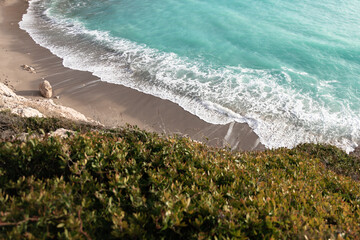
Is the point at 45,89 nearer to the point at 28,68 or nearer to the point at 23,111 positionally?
the point at 28,68

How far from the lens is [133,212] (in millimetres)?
3621

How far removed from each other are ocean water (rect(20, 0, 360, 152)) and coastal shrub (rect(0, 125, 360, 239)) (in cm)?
813

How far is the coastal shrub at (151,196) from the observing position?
3273 millimetres

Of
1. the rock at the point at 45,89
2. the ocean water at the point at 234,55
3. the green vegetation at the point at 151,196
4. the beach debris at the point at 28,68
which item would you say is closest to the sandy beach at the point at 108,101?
the beach debris at the point at 28,68

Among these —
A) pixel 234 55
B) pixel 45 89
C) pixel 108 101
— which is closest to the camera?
pixel 45 89

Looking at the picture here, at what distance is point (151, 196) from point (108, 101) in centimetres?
1130

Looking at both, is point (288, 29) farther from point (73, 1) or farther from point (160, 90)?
point (73, 1)

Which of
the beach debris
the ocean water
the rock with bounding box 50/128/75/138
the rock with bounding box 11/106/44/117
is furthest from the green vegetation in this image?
the beach debris

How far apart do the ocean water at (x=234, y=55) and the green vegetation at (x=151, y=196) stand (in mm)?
8057

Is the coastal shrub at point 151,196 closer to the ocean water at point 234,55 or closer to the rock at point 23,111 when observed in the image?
the rock at point 23,111

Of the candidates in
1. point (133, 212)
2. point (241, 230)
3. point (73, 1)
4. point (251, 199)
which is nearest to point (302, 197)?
point (251, 199)

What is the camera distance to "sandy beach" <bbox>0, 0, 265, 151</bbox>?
41.1ft

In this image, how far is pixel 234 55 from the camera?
63.2 feet

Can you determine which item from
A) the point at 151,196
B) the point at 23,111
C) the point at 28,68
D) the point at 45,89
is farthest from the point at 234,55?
the point at 151,196
